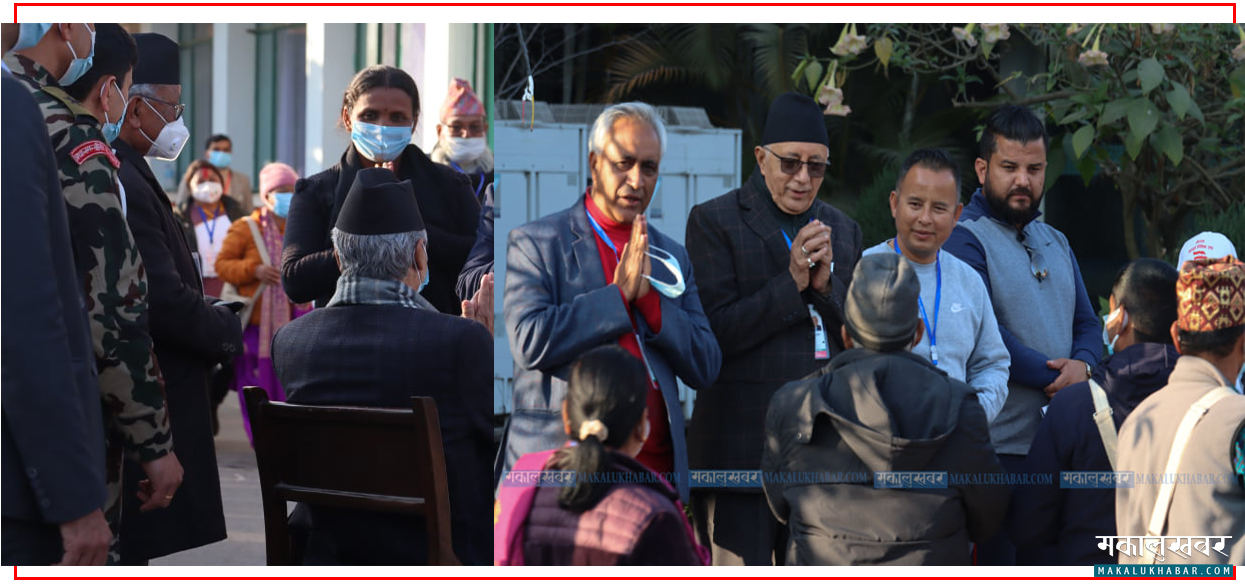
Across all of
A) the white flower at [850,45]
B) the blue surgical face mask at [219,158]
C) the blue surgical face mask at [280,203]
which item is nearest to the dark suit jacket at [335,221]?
the white flower at [850,45]

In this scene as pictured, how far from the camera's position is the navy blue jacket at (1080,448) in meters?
3.06

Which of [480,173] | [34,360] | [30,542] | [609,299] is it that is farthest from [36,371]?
[480,173]

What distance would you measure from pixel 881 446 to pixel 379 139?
2.18 meters

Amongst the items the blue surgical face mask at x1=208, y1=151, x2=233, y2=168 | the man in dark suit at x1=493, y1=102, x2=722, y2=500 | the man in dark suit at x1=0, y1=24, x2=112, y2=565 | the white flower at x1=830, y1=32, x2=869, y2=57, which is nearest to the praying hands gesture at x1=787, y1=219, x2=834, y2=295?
the man in dark suit at x1=493, y1=102, x2=722, y2=500

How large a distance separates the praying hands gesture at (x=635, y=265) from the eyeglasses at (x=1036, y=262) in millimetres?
1283

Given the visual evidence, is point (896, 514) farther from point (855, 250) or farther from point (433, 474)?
point (433, 474)

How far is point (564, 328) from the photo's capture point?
3.09m

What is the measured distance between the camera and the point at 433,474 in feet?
10.00

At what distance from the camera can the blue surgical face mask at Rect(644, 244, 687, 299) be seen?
317 cm

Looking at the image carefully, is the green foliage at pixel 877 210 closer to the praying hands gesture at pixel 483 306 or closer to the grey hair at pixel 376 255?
the praying hands gesture at pixel 483 306

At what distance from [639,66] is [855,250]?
0.81 m

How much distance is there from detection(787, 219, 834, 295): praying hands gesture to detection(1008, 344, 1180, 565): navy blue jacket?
0.66 metres

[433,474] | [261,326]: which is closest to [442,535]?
[433,474]
